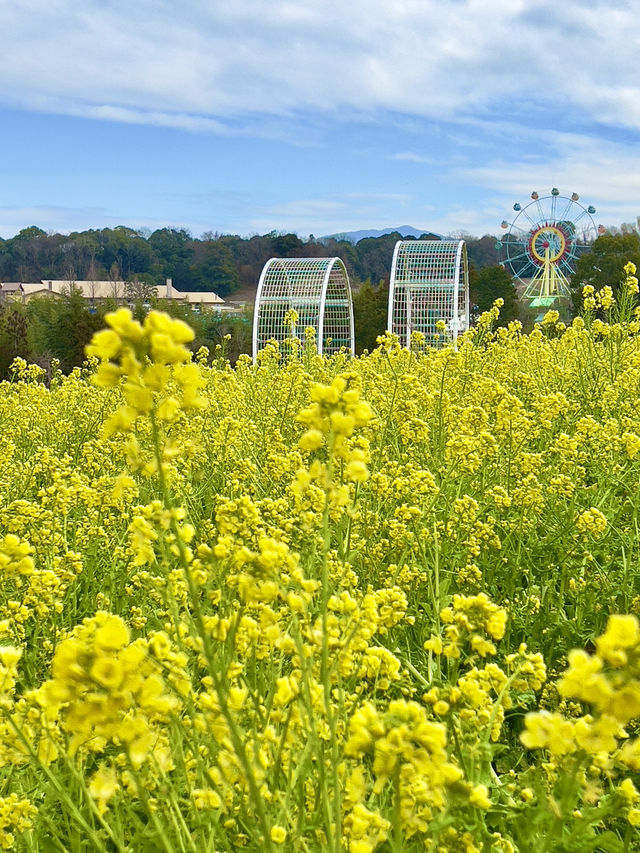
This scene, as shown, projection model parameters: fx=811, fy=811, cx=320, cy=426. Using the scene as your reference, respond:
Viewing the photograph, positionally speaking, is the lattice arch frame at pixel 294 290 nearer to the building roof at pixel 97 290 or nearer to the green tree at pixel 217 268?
the building roof at pixel 97 290

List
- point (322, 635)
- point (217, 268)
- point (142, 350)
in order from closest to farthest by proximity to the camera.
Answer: point (142, 350) → point (322, 635) → point (217, 268)

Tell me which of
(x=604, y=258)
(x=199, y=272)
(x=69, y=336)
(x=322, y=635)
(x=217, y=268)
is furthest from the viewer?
(x=199, y=272)

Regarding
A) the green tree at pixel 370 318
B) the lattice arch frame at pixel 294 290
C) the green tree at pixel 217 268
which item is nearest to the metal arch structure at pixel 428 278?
the lattice arch frame at pixel 294 290

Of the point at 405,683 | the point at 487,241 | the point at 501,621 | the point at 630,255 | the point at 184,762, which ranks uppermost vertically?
the point at 487,241

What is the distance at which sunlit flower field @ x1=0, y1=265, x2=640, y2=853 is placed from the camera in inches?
44.9

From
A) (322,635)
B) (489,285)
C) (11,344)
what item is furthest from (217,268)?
(322,635)

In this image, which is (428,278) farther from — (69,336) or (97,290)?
(97,290)

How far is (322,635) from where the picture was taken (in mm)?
1374

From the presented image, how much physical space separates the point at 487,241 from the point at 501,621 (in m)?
66.4

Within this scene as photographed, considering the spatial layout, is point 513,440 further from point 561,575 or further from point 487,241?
point 487,241

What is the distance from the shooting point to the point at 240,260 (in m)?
68.9

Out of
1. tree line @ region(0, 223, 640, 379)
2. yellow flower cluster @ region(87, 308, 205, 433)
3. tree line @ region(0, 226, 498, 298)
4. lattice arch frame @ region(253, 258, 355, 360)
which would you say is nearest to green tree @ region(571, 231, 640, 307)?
tree line @ region(0, 223, 640, 379)

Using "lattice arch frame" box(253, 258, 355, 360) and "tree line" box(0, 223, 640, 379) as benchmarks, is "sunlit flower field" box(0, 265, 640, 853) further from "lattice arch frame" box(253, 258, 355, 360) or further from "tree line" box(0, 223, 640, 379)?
"lattice arch frame" box(253, 258, 355, 360)

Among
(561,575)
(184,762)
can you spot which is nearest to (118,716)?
(184,762)
